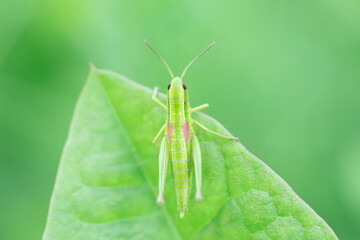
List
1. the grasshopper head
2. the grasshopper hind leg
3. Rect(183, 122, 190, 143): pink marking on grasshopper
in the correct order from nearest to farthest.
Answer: the grasshopper hind leg, Rect(183, 122, 190, 143): pink marking on grasshopper, the grasshopper head

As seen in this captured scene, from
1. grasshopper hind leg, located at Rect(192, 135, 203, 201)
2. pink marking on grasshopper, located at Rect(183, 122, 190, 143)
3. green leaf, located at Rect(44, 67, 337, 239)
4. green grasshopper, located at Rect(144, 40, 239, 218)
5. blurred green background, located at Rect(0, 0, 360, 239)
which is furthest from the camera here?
blurred green background, located at Rect(0, 0, 360, 239)

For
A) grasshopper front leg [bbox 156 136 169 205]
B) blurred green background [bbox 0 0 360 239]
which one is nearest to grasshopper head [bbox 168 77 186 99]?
grasshopper front leg [bbox 156 136 169 205]

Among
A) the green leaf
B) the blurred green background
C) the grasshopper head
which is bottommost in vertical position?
the green leaf

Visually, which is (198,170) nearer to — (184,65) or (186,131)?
(186,131)

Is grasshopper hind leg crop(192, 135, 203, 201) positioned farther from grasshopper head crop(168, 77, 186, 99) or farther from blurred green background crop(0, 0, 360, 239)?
blurred green background crop(0, 0, 360, 239)

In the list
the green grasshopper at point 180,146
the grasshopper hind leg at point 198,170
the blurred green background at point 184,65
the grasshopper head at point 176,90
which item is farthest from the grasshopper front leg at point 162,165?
the blurred green background at point 184,65

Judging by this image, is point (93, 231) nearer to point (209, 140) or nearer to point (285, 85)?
point (209, 140)
